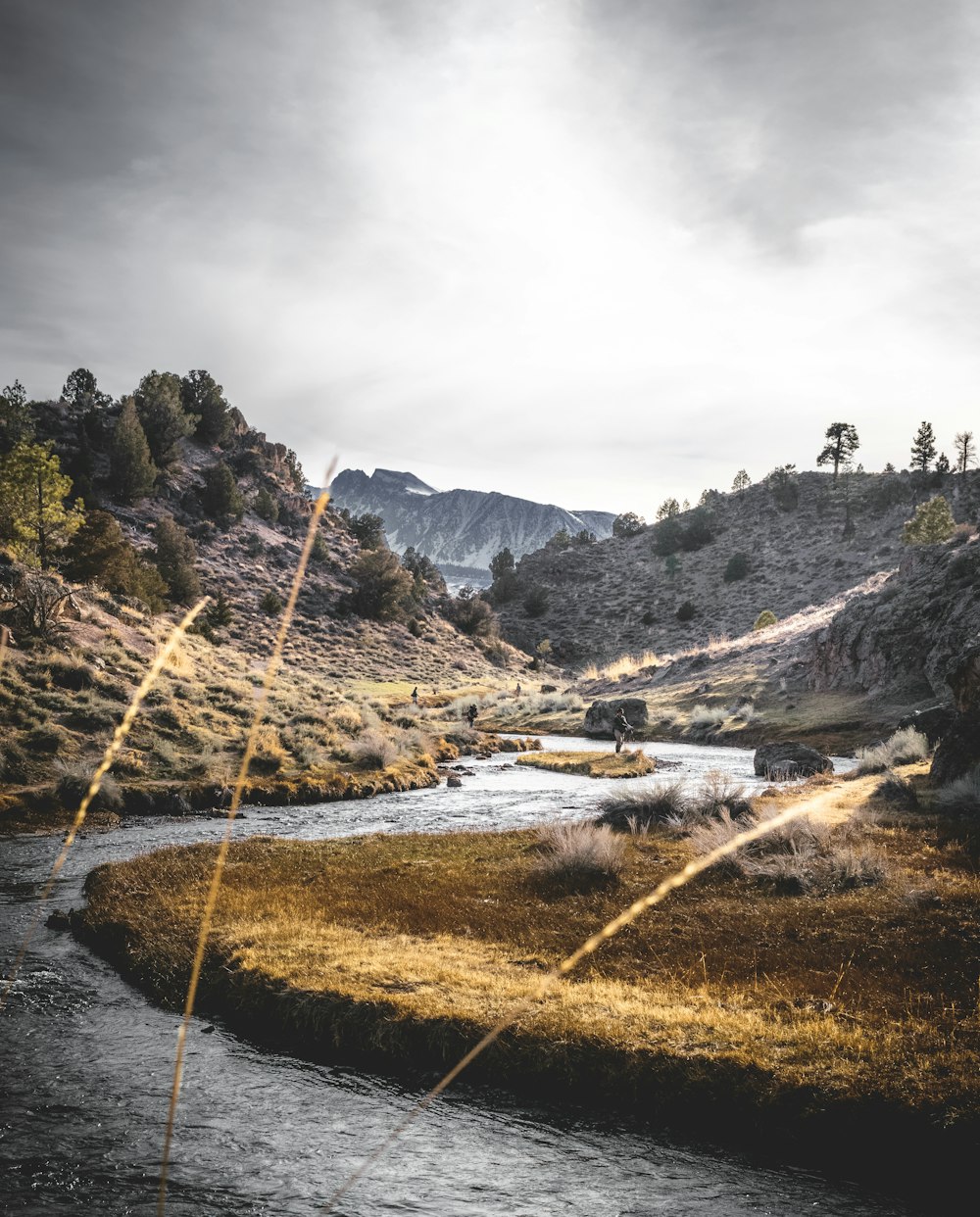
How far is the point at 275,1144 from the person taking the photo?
6.15 m

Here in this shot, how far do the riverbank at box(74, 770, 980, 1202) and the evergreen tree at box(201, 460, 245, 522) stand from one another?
2918 inches

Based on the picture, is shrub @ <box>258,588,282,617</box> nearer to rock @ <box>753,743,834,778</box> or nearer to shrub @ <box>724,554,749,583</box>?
rock @ <box>753,743,834,778</box>

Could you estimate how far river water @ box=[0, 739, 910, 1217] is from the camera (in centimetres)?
545

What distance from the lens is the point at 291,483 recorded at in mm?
103375

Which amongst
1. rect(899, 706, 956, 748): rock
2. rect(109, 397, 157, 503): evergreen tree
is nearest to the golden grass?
rect(899, 706, 956, 748): rock

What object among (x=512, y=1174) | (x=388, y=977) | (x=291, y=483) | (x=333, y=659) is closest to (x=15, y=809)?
(x=388, y=977)

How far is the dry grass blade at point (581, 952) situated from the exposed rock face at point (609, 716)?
28.5 metres

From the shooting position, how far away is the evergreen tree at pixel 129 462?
72062 millimetres

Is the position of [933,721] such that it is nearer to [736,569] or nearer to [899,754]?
[899,754]

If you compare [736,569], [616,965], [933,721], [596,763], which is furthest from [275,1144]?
[736,569]

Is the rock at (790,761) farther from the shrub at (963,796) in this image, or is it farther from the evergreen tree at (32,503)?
the evergreen tree at (32,503)

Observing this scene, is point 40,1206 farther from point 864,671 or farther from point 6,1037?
point 864,671

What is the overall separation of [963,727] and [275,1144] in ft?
60.4

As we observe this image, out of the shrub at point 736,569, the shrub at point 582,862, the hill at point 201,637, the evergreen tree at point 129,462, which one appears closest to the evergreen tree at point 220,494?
the hill at point 201,637
